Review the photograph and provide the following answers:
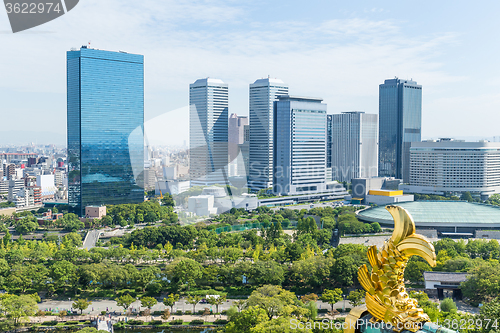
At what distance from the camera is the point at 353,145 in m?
85.4

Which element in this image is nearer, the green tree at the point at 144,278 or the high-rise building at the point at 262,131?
the green tree at the point at 144,278

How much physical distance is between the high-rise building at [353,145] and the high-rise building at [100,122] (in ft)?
145

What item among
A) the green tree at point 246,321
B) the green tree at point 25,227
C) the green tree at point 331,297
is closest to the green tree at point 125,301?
the green tree at point 246,321

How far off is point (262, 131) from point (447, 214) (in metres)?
37.5

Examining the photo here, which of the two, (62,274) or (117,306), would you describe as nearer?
(117,306)

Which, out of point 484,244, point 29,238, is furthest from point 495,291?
point 29,238

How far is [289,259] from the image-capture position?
90.1ft

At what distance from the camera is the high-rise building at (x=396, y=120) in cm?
9288

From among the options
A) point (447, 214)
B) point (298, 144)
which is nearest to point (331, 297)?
point (447, 214)

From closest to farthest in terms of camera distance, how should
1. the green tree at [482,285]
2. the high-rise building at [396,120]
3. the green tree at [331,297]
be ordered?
the green tree at [482,285] < the green tree at [331,297] < the high-rise building at [396,120]

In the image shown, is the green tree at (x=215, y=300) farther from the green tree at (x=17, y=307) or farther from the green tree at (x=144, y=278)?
the green tree at (x=17, y=307)

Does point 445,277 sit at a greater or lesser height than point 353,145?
lesser

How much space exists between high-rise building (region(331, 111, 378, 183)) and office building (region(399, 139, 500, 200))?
74.9ft

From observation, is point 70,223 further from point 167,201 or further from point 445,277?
point 445,277
